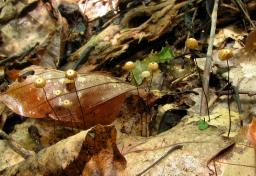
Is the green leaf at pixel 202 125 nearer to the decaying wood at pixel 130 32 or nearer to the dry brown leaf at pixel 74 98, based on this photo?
the dry brown leaf at pixel 74 98

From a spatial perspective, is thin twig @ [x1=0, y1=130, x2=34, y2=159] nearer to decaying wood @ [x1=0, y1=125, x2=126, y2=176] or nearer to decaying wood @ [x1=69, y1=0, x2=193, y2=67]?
decaying wood @ [x1=0, y1=125, x2=126, y2=176]

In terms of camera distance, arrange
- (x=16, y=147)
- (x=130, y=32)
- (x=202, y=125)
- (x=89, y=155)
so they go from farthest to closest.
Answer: (x=130, y=32)
(x=16, y=147)
(x=202, y=125)
(x=89, y=155)

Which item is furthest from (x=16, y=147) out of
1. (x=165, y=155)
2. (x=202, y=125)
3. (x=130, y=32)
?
(x=130, y=32)

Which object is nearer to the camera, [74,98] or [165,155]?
[165,155]

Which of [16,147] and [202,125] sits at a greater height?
→ [202,125]

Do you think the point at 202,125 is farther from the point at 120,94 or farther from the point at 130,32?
the point at 130,32

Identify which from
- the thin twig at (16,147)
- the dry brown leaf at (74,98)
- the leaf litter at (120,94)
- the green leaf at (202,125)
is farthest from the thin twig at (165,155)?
the thin twig at (16,147)
